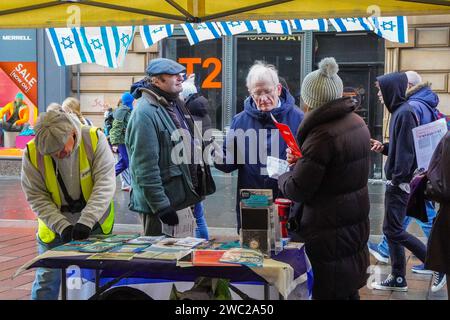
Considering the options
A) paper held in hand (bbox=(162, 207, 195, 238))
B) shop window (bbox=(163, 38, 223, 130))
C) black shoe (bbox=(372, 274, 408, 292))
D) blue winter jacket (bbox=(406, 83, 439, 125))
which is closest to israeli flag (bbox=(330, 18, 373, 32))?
shop window (bbox=(163, 38, 223, 130))

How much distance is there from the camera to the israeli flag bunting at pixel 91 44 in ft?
38.7

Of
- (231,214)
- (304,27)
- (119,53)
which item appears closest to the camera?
(231,214)

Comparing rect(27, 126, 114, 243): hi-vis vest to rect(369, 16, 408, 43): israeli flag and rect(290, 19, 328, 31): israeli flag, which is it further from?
rect(369, 16, 408, 43): israeli flag

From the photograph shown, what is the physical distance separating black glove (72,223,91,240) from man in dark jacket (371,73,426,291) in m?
2.68

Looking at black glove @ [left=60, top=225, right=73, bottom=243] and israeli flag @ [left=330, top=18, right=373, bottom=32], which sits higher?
israeli flag @ [left=330, top=18, right=373, bottom=32]

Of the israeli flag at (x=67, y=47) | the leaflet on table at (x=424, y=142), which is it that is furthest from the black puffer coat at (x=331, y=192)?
the israeli flag at (x=67, y=47)

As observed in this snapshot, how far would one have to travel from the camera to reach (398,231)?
5.45 metres

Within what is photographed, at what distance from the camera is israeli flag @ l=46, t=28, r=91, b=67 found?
1188 cm

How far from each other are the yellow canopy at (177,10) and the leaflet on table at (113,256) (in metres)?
2.28

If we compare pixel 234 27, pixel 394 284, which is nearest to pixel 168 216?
pixel 394 284

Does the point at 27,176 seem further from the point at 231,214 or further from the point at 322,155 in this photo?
the point at 231,214

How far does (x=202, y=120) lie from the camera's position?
6148 millimetres
